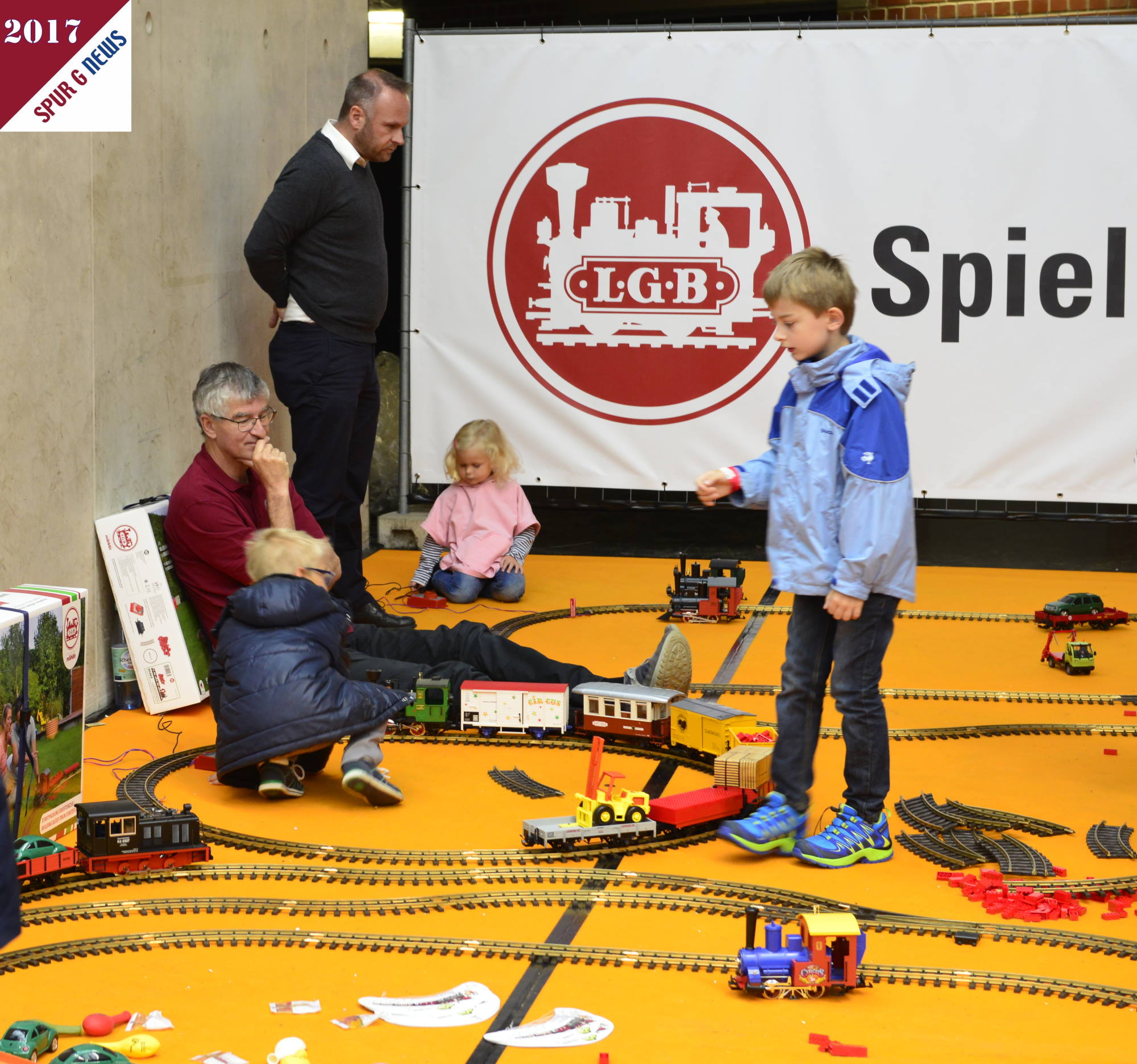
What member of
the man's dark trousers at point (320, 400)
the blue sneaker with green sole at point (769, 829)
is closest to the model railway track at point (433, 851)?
the blue sneaker with green sole at point (769, 829)

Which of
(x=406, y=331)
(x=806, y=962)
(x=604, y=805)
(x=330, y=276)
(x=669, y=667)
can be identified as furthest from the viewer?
(x=406, y=331)

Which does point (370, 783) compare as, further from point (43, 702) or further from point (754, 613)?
point (754, 613)

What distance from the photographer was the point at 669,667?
4.66m

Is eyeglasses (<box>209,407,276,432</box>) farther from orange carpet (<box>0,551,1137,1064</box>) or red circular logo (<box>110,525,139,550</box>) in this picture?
orange carpet (<box>0,551,1137,1064</box>)

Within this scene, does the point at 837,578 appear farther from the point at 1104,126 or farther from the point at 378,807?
the point at 1104,126

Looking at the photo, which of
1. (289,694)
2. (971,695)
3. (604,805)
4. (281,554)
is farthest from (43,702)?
(971,695)

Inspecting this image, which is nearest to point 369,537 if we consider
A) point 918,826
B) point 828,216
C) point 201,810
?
point 828,216

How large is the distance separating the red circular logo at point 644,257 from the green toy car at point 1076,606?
2283 mm

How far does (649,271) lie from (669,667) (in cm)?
373

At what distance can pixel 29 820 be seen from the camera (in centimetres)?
346

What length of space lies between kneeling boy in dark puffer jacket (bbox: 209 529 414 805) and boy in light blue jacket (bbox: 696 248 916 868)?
1021 millimetres

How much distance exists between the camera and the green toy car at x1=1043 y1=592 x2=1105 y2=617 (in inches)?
241

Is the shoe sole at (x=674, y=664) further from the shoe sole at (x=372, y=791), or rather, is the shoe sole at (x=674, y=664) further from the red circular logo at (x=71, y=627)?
the red circular logo at (x=71, y=627)

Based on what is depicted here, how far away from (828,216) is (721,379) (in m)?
1.04
